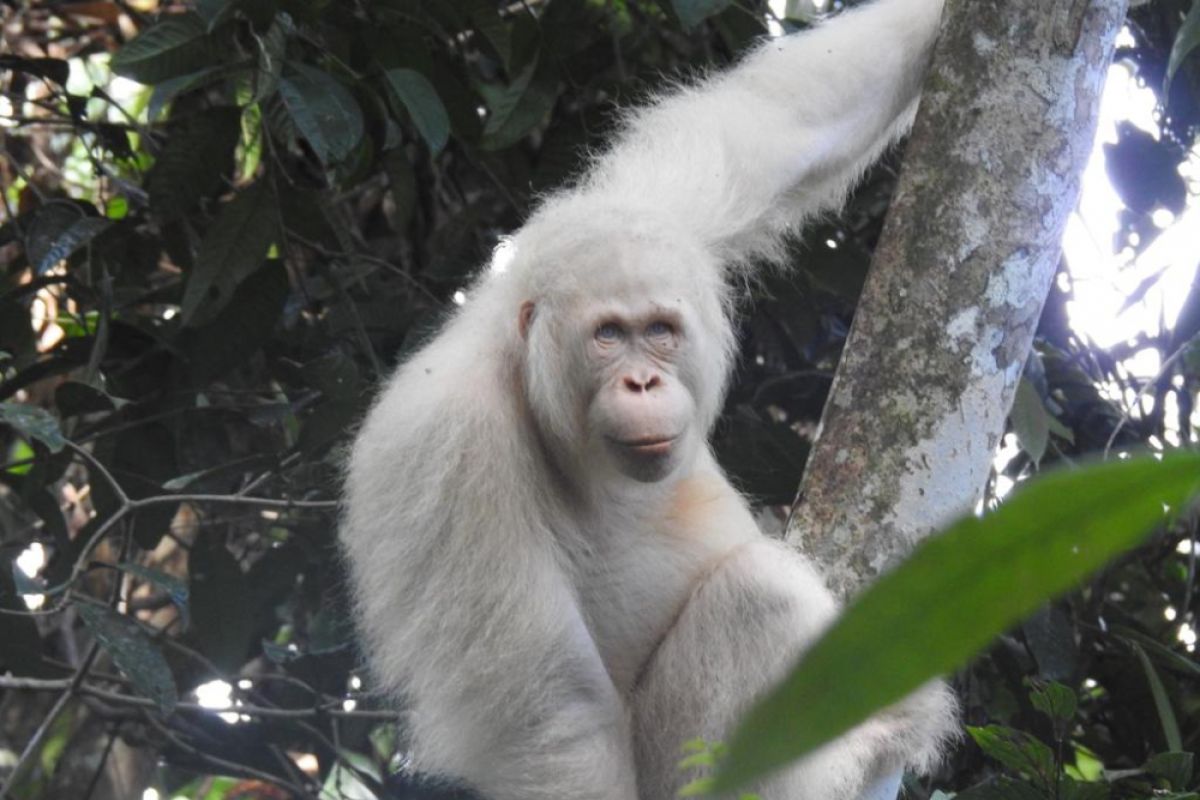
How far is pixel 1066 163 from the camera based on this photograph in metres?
3.43

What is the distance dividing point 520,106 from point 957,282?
209cm

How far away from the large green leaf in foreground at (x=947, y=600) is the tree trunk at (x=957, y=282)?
2.47 meters

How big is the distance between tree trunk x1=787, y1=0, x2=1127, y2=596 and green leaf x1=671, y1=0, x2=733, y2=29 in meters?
0.84

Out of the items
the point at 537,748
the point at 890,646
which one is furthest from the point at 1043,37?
the point at 890,646

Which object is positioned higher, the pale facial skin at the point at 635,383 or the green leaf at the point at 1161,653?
the pale facial skin at the point at 635,383

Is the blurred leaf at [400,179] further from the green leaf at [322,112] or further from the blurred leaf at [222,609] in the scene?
the blurred leaf at [222,609]

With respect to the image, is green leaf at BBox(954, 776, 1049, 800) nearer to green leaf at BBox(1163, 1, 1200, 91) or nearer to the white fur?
the white fur

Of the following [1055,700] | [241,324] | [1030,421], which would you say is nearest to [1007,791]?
[1055,700]

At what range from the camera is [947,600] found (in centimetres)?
68

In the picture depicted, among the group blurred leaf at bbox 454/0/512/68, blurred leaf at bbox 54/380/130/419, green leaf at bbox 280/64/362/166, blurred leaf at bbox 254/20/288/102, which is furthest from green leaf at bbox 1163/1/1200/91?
blurred leaf at bbox 54/380/130/419

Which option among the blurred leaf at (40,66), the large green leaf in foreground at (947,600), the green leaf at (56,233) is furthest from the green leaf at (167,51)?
the large green leaf in foreground at (947,600)

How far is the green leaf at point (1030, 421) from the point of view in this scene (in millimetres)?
4387

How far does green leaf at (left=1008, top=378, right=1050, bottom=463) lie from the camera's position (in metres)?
4.39

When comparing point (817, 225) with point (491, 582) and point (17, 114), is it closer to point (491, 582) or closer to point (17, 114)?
point (491, 582)
